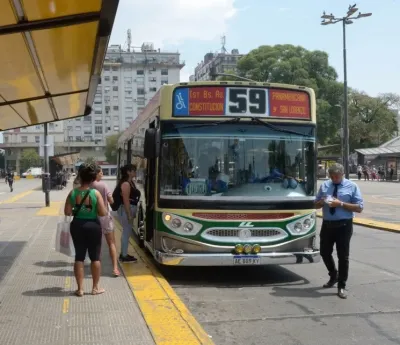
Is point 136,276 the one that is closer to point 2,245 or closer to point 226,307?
point 226,307

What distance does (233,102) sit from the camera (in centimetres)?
743

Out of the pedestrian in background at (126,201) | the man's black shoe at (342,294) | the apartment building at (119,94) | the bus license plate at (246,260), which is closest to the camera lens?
the man's black shoe at (342,294)

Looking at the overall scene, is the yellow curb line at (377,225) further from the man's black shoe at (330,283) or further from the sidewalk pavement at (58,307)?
the sidewalk pavement at (58,307)

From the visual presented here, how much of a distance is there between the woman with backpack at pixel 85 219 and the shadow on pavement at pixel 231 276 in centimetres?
165

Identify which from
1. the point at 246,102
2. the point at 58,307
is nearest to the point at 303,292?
the point at 246,102

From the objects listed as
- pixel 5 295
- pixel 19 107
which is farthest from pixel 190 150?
pixel 19 107

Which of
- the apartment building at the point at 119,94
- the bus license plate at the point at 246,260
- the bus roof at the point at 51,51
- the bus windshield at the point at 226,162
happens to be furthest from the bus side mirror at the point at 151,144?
the apartment building at the point at 119,94

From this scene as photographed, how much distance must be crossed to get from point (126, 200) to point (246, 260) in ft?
7.41

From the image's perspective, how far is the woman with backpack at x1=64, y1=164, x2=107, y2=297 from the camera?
609 centimetres

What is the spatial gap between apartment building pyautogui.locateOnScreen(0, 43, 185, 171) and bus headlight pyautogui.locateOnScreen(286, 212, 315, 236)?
112m

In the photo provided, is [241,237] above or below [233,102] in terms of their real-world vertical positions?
below

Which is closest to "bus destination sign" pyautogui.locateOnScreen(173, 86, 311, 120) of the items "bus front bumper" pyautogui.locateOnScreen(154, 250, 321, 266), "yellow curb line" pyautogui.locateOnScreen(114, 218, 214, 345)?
"bus front bumper" pyautogui.locateOnScreen(154, 250, 321, 266)

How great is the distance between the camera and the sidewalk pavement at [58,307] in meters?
4.73

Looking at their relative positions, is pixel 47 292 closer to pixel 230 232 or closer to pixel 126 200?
pixel 126 200
